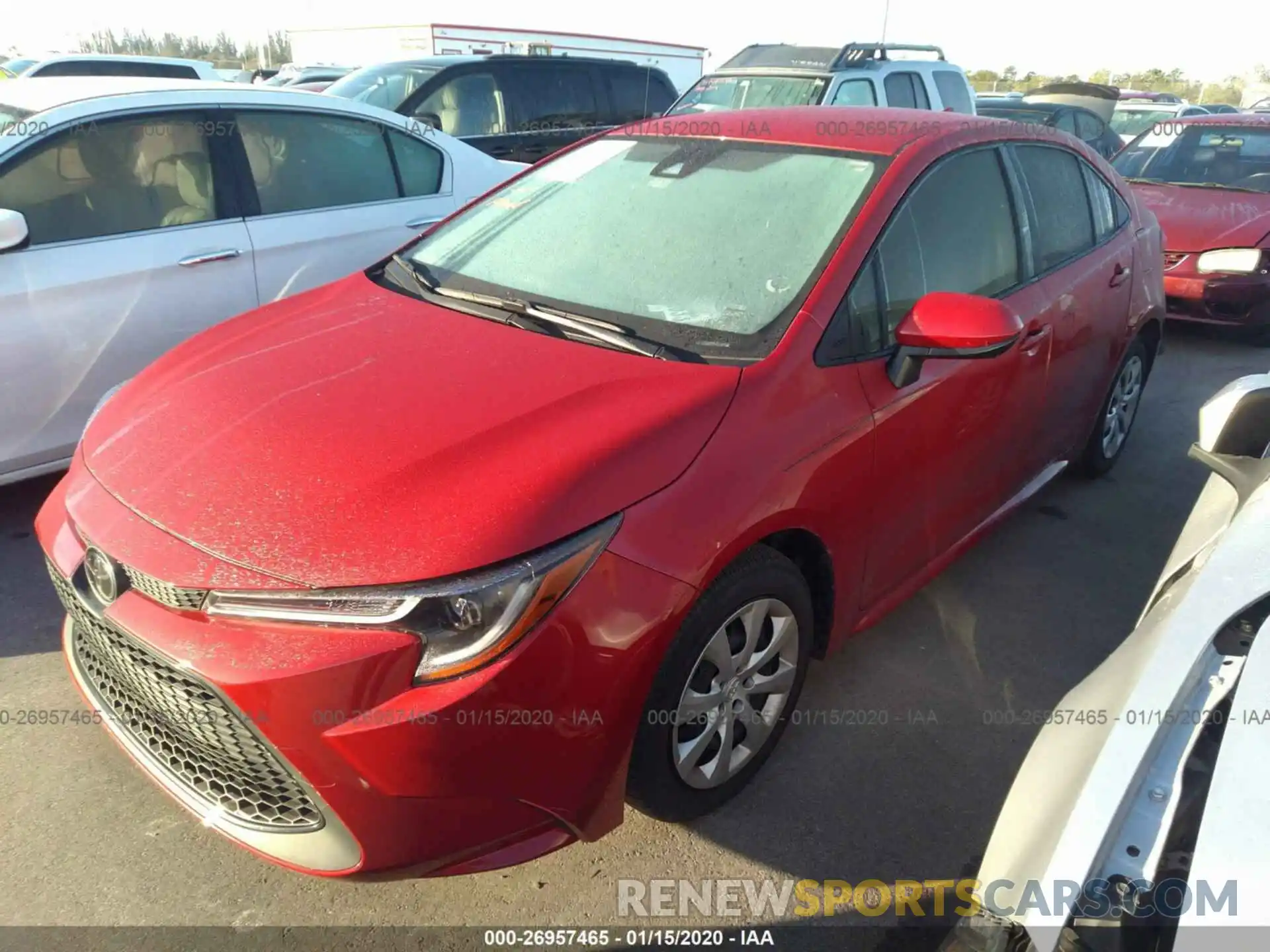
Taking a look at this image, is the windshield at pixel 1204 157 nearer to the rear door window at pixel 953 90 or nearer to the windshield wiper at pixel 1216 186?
the windshield wiper at pixel 1216 186

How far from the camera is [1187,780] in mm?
1430

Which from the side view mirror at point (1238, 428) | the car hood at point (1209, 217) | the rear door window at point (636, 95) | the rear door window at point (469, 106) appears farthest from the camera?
the rear door window at point (636, 95)

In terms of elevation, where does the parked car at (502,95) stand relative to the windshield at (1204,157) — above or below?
above

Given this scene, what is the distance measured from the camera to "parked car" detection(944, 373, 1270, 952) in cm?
128

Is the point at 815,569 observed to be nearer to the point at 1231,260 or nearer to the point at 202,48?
the point at 1231,260

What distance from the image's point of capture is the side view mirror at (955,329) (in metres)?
2.40

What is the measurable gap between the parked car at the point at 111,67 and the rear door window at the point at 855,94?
793 cm

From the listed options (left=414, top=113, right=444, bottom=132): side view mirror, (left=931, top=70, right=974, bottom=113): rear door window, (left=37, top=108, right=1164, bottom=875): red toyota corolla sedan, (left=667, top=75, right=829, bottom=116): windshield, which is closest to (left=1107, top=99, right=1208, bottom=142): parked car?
(left=931, top=70, right=974, bottom=113): rear door window

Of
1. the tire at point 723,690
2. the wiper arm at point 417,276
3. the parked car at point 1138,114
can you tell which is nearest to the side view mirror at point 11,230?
the wiper arm at point 417,276

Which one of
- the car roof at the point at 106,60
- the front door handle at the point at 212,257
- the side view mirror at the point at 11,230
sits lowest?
the front door handle at the point at 212,257

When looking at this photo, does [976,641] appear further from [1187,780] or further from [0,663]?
[0,663]

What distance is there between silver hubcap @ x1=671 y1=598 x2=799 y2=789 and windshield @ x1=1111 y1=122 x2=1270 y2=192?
6792mm

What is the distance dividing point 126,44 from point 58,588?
57446 mm

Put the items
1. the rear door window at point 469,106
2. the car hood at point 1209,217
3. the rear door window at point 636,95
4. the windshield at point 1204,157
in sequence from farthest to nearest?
the rear door window at point 636,95 → the rear door window at point 469,106 → the windshield at point 1204,157 → the car hood at point 1209,217
